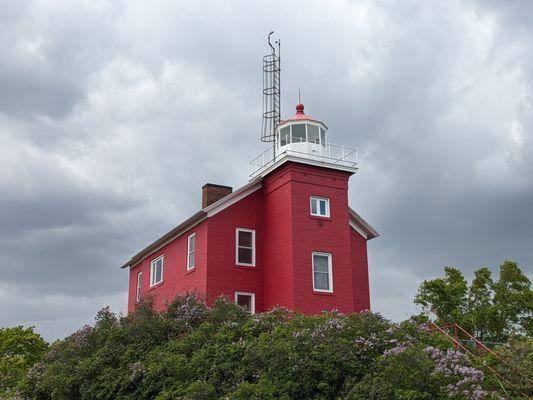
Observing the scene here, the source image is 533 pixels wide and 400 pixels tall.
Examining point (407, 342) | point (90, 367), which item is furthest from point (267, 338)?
point (90, 367)

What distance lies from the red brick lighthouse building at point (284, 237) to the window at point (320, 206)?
4 centimetres

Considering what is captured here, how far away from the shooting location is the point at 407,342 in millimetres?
12406

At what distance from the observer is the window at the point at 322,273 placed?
23891mm

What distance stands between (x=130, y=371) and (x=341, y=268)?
39.0 ft

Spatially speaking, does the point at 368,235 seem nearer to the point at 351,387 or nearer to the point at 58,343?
the point at 58,343

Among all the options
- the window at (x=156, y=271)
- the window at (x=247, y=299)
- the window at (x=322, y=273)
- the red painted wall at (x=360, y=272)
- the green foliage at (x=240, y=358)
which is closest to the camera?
the green foliage at (x=240, y=358)

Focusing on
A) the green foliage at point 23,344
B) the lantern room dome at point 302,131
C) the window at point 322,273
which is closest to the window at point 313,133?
the lantern room dome at point 302,131

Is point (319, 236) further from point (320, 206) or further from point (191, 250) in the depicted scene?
point (191, 250)

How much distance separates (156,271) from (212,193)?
5967mm

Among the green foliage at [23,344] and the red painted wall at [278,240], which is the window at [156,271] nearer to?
the red painted wall at [278,240]

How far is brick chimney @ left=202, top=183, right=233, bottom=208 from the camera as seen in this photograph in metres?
26.7

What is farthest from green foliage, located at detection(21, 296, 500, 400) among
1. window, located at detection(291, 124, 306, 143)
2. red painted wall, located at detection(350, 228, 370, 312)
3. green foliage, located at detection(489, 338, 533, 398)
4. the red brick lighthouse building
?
window, located at detection(291, 124, 306, 143)

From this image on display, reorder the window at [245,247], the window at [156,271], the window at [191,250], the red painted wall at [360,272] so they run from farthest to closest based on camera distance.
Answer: the window at [156,271] < the red painted wall at [360,272] < the window at [191,250] < the window at [245,247]

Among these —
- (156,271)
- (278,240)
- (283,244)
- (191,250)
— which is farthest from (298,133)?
(156,271)
